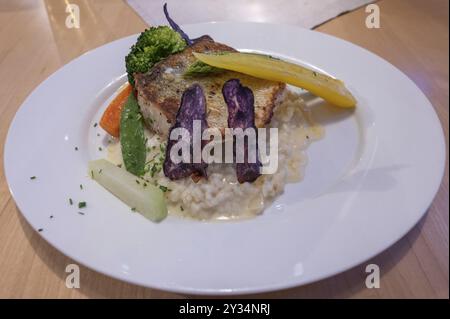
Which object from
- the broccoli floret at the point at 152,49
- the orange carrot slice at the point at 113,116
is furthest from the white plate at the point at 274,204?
the broccoli floret at the point at 152,49

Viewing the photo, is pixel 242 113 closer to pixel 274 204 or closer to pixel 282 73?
pixel 282 73

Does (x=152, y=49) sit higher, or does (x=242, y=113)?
(x=152, y=49)

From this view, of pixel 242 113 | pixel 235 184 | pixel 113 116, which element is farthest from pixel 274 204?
pixel 113 116

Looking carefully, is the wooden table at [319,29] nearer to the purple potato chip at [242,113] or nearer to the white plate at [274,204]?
the white plate at [274,204]

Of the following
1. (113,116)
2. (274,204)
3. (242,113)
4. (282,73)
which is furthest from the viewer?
(113,116)

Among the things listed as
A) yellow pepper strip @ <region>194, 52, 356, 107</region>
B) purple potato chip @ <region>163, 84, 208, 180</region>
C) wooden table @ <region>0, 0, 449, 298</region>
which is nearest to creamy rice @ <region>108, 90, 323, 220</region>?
purple potato chip @ <region>163, 84, 208, 180</region>
